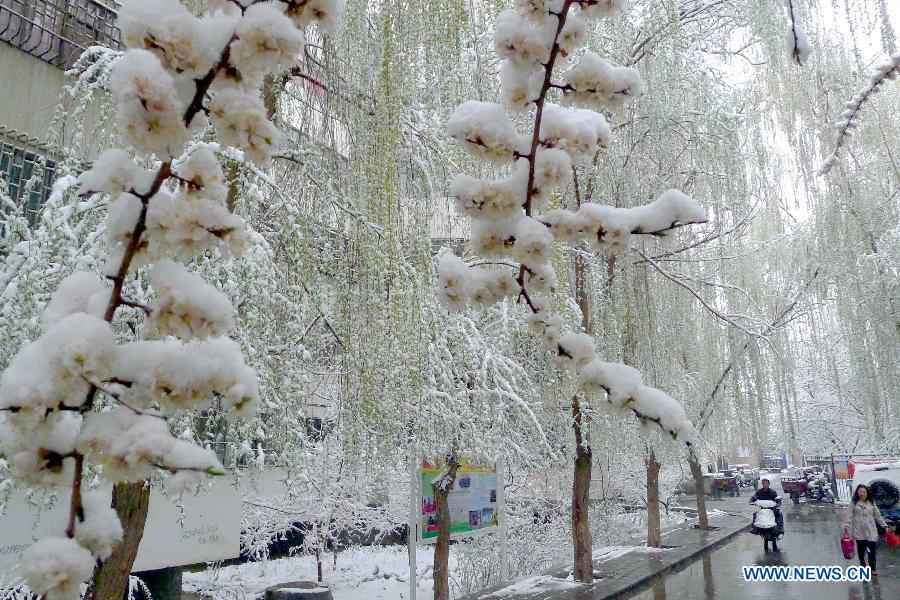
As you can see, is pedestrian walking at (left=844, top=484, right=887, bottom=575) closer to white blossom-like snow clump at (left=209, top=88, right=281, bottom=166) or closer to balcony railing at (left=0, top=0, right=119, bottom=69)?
white blossom-like snow clump at (left=209, top=88, right=281, bottom=166)

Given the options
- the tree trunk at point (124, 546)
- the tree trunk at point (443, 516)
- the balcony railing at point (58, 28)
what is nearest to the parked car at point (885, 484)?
the tree trunk at point (443, 516)

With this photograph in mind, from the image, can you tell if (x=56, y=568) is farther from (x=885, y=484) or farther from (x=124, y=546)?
(x=885, y=484)

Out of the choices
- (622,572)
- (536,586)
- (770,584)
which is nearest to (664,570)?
(622,572)

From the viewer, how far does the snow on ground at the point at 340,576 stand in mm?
9250

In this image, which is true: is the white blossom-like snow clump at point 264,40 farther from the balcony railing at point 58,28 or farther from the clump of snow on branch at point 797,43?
the balcony railing at point 58,28

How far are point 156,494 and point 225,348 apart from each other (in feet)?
16.5

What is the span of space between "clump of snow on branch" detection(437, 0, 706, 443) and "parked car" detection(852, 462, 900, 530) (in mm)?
15481

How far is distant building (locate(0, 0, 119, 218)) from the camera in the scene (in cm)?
523

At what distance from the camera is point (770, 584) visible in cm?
959

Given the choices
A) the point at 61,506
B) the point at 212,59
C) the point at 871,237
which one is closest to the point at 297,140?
the point at 61,506

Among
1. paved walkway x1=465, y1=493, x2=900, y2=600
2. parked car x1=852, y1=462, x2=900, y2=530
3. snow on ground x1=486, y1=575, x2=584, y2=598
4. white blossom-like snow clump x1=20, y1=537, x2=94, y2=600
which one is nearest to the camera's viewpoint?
white blossom-like snow clump x1=20, y1=537, x2=94, y2=600

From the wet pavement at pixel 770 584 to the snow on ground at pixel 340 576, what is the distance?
3342mm

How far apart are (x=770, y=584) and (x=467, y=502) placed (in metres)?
4.68

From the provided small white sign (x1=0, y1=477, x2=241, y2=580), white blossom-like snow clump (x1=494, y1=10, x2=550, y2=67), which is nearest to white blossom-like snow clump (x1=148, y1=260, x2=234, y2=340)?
white blossom-like snow clump (x1=494, y1=10, x2=550, y2=67)
